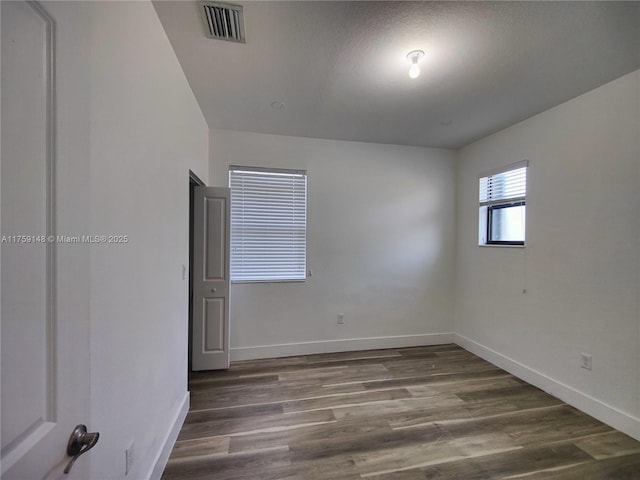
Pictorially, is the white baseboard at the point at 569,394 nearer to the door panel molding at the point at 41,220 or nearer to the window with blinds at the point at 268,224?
the window with blinds at the point at 268,224

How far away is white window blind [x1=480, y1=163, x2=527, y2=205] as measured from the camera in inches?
111

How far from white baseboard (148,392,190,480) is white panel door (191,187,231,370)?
69 centimetres

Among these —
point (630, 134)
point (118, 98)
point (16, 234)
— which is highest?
point (630, 134)

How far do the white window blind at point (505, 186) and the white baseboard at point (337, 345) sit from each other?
1.91m

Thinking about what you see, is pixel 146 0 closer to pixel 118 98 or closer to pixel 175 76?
pixel 175 76

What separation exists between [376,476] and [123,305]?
5.63 feet

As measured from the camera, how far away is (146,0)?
133cm

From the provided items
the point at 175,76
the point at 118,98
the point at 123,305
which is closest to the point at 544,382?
the point at 123,305

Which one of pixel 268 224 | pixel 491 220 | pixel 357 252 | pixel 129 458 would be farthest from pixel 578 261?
pixel 129 458

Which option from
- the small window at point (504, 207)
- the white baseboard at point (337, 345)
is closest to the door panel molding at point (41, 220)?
the white baseboard at point (337, 345)

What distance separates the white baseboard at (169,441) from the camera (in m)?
1.52

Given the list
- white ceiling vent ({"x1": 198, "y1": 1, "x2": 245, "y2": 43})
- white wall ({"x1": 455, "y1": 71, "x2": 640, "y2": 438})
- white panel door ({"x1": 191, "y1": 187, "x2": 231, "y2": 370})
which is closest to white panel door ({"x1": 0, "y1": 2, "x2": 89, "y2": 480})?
white ceiling vent ({"x1": 198, "y1": 1, "x2": 245, "y2": 43})

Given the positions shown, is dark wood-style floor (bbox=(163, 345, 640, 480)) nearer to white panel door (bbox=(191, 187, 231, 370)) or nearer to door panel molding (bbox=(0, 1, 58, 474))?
white panel door (bbox=(191, 187, 231, 370))

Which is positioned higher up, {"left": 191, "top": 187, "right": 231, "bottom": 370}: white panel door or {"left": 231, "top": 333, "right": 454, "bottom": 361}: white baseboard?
{"left": 191, "top": 187, "right": 231, "bottom": 370}: white panel door
